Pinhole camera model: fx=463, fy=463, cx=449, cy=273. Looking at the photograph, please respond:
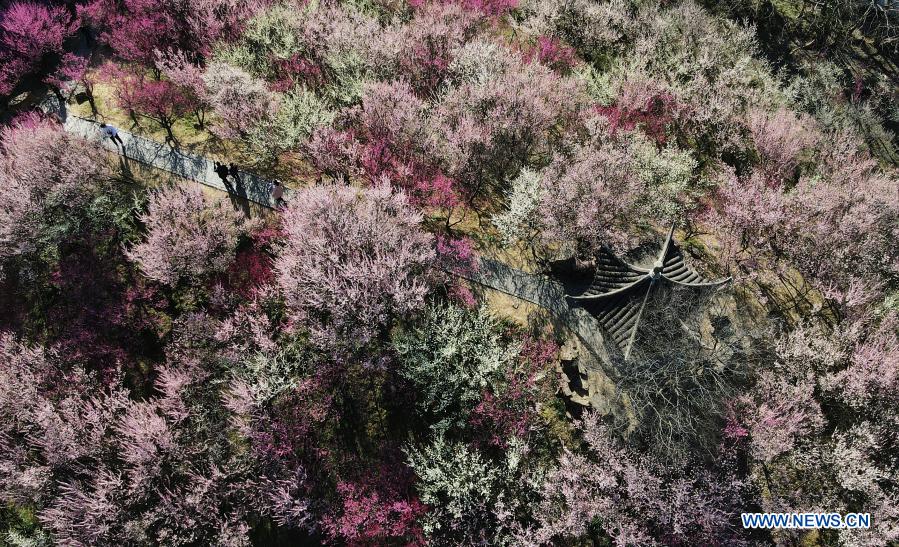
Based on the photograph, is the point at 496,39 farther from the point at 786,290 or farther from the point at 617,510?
the point at 617,510

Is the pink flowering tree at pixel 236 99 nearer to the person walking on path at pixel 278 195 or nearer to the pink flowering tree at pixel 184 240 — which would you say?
the person walking on path at pixel 278 195

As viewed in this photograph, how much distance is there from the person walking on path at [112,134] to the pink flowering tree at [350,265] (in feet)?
43.8

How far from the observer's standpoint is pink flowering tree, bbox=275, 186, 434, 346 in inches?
806

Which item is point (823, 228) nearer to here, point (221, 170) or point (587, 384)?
point (587, 384)

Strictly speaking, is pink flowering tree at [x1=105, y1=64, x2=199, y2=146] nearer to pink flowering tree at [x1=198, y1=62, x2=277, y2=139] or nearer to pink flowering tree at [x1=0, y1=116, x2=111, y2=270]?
pink flowering tree at [x1=198, y1=62, x2=277, y2=139]

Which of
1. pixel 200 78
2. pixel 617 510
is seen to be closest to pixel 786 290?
pixel 617 510

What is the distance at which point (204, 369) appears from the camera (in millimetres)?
21625

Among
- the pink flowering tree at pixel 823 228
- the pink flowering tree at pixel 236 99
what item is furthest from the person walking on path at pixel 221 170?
the pink flowering tree at pixel 823 228

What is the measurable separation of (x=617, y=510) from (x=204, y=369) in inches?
775

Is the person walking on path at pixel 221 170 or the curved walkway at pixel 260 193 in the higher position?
the person walking on path at pixel 221 170

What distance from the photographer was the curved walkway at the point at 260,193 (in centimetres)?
2411

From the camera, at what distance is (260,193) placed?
85.8ft

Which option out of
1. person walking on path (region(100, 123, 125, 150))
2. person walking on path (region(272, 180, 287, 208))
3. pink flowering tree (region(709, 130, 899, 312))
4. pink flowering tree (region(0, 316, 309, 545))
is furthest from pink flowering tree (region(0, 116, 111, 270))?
pink flowering tree (region(709, 130, 899, 312))

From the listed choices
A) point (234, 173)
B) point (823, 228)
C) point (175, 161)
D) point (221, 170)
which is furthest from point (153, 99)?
point (823, 228)
